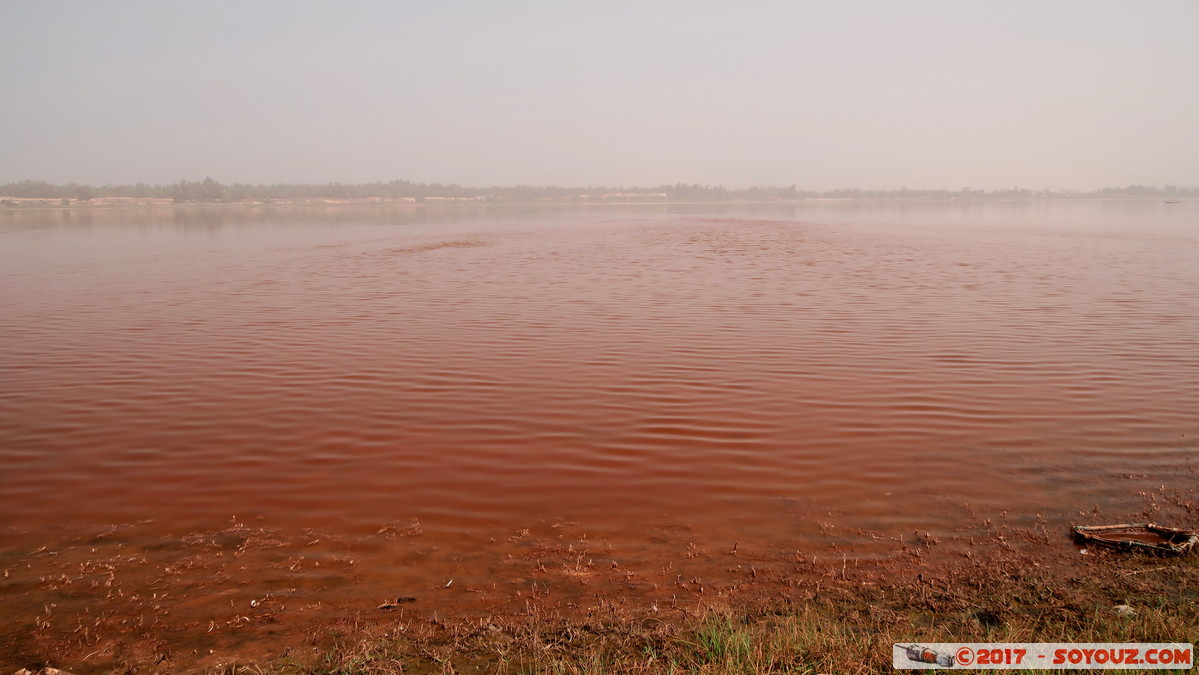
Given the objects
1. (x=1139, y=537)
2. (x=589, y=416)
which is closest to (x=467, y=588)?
(x=589, y=416)

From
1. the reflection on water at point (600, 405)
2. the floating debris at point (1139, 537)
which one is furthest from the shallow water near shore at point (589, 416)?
the floating debris at point (1139, 537)

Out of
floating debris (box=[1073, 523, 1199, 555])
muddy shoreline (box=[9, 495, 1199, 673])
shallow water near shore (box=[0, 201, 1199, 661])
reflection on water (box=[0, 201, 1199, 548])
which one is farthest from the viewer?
reflection on water (box=[0, 201, 1199, 548])

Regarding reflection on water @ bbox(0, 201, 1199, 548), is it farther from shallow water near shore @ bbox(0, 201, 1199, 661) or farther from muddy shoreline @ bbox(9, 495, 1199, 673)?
muddy shoreline @ bbox(9, 495, 1199, 673)

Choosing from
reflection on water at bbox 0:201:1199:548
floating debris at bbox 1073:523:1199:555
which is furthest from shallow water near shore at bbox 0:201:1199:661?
floating debris at bbox 1073:523:1199:555

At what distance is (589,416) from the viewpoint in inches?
273

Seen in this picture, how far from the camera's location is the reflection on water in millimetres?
5059

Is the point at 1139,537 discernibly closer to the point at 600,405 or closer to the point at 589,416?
the point at 589,416

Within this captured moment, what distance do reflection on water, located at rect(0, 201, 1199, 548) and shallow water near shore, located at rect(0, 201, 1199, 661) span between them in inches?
1.5

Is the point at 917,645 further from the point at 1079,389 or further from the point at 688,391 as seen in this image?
the point at 1079,389

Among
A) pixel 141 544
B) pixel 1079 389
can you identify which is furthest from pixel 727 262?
pixel 141 544

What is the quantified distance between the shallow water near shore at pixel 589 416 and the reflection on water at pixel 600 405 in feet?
0.12

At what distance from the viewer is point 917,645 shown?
10.6 feet

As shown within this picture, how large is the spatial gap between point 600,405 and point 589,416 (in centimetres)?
38

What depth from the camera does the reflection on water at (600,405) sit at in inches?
199
